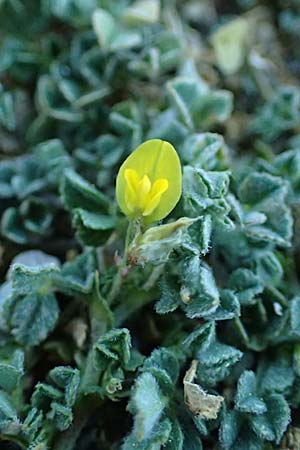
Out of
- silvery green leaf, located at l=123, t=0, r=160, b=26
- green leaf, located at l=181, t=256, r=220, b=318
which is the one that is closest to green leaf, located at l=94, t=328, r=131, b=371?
green leaf, located at l=181, t=256, r=220, b=318

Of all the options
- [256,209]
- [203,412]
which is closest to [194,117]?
[256,209]

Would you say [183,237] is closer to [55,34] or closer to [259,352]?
[259,352]

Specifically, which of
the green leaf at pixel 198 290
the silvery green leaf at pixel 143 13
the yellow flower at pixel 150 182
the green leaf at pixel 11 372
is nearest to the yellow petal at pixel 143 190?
the yellow flower at pixel 150 182

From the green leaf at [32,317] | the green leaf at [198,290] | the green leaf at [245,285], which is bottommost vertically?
the green leaf at [32,317]

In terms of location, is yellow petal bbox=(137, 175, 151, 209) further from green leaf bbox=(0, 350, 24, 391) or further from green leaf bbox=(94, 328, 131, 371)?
green leaf bbox=(0, 350, 24, 391)

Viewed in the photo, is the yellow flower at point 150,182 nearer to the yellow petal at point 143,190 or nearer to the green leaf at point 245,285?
the yellow petal at point 143,190

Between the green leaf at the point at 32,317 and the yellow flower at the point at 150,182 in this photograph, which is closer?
the yellow flower at the point at 150,182
